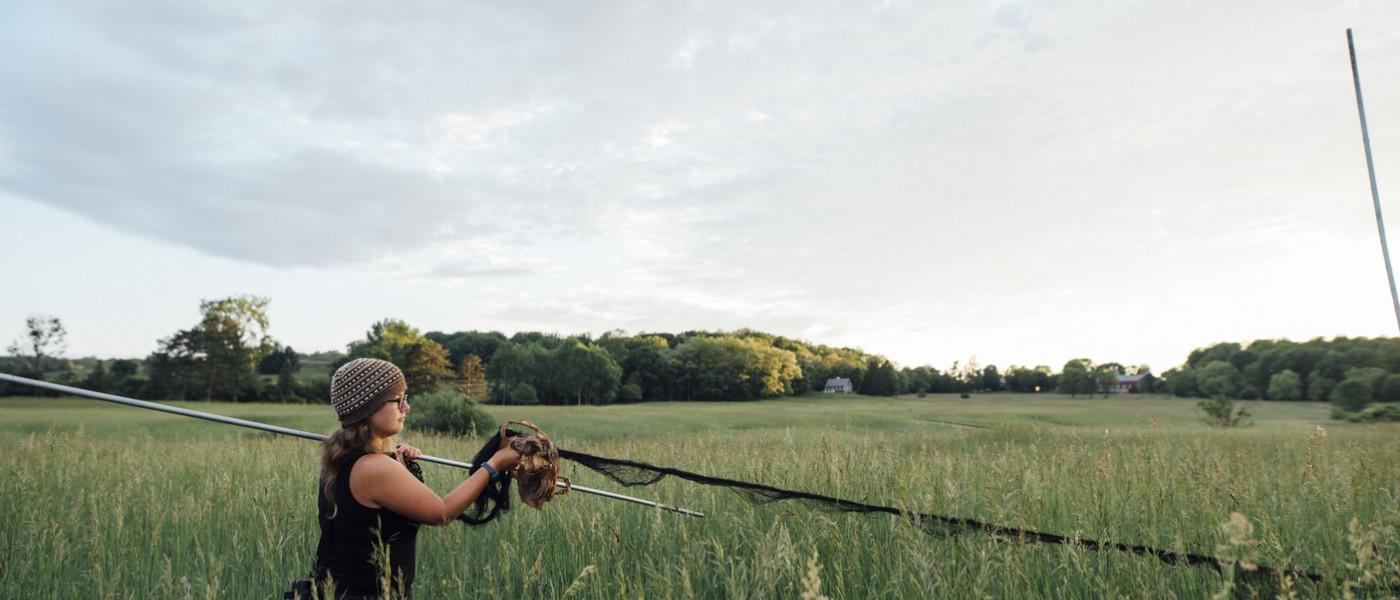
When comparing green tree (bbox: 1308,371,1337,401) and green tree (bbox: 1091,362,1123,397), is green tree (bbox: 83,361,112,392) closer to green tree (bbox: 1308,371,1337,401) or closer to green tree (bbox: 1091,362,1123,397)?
green tree (bbox: 1308,371,1337,401)

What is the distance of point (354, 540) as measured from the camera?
312 cm

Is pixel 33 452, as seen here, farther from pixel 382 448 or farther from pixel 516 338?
pixel 516 338

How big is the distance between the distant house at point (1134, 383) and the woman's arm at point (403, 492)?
123421 millimetres

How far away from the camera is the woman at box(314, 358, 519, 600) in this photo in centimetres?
300

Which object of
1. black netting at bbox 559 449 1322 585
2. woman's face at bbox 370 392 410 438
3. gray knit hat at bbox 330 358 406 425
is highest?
gray knit hat at bbox 330 358 406 425

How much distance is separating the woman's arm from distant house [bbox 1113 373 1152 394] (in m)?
123

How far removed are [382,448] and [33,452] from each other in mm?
10716

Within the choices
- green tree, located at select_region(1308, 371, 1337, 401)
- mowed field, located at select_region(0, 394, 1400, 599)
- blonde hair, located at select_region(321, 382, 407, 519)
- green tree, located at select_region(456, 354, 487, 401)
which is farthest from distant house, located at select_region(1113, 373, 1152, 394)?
blonde hair, located at select_region(321, 382, 407, 519)

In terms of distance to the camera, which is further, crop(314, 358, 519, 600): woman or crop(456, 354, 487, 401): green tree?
crop(456, 354, 487, 401): green tree

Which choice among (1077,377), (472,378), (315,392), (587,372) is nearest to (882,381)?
(1077,377)

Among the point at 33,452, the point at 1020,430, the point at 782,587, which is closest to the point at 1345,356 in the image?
the point at 1020,430

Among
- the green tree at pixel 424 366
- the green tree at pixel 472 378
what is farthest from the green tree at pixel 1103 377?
the green tree at pixel 424 366

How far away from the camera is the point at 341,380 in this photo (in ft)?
10.2

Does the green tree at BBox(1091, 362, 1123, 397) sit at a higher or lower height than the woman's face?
higher
